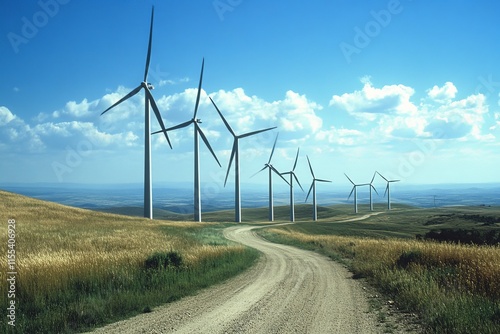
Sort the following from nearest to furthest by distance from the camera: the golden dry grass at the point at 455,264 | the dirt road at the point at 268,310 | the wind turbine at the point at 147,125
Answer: the dirt road at the point at 268,310 → the golden dry grass at the point at 455,264 → the wind turbine at the point at 147,125

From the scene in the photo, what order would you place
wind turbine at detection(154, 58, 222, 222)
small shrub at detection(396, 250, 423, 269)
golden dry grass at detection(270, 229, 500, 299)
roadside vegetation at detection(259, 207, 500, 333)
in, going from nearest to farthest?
roadside vegetation at detection(259, 207, 500, 333), golden dry grass at detection(270, 229, 500, 299), small shrub at detection(396, 250, 423, 269), wind turbine at detection(154, 58, 222, 222)

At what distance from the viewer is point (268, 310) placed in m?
12.1

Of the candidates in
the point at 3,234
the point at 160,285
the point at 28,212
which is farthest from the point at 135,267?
the point at 28,212

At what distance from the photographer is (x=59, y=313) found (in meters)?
11.1

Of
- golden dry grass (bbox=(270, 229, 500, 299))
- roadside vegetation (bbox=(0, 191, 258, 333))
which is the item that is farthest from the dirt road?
golden dry grass (bbox=(270, 229, 500, 299))

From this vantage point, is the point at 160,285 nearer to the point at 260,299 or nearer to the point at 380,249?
Result: the point at 260,299

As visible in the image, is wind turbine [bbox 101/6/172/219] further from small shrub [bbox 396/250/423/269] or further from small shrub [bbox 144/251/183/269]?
small shrub [bbox 396/250/423/269]

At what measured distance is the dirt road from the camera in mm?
10305

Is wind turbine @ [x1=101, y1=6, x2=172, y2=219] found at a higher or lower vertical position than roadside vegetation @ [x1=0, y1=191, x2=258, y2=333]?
higher

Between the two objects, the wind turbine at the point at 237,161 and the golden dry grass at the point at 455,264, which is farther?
the wind turbine at the point at 237,161

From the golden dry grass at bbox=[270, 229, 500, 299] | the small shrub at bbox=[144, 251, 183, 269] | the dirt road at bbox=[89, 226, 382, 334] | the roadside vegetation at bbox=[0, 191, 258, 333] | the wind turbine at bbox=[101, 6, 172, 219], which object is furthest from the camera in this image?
the wind turbine at bbox=[101, 6, 172, 219]

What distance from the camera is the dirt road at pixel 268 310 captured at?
1030 centimetres

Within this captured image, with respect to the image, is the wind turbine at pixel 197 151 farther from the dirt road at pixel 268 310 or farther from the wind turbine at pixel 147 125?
the dirt road at pixel 268 310

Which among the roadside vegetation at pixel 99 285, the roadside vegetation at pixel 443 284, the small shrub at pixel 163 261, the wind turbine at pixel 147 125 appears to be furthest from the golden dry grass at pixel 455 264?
the wind turbine at pixel 147 125
